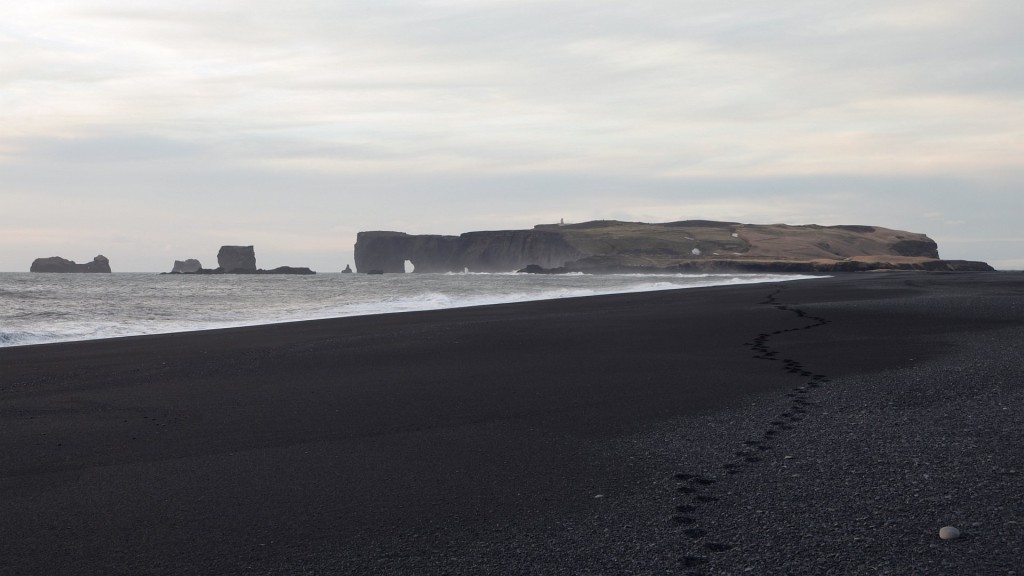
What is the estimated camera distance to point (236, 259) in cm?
19025

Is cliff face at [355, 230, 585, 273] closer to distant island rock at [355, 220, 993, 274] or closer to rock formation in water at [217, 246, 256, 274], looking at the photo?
distant island rock at [355, 220, 993, 274]

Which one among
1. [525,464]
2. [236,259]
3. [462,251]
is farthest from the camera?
[236,259]

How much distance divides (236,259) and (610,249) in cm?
8771

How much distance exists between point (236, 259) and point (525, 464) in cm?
19537

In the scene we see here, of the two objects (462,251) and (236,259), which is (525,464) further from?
(236,259)

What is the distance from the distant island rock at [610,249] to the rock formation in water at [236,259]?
24605 millimetres

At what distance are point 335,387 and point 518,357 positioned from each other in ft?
11.9

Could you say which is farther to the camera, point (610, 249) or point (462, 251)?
point (462, 251)

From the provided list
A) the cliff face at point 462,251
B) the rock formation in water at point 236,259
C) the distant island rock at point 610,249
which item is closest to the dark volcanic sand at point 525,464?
the distant island rock at point 610,249

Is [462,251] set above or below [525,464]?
above

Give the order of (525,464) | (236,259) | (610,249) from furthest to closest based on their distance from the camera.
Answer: (236,259) → (610,249) → (525,464)

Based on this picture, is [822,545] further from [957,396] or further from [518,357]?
[518,357]

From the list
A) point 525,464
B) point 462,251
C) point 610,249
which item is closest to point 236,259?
point 462,251

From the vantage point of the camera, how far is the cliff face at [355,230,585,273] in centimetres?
→ 17388
